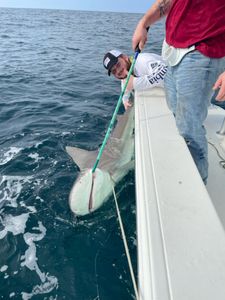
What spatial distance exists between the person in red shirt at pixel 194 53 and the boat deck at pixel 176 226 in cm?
26

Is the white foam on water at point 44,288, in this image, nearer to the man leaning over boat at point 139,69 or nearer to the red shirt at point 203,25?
the red shirt at point 203,25

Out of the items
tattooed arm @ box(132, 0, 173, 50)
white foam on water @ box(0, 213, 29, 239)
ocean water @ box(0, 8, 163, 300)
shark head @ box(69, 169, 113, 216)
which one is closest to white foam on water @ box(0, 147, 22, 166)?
ocean water @ box(0, 8, 163, 300)

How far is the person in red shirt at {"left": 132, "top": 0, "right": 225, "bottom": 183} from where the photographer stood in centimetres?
210

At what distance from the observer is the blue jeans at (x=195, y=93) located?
216 cm

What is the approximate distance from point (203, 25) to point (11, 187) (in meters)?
2.89

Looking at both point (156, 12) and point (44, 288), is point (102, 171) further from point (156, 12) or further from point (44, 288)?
point (156, 12)

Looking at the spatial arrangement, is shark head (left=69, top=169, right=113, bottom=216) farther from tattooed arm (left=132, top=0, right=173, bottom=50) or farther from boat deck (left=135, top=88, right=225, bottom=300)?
tattooed arm (left=132, top=0, right=173, bottom=50)

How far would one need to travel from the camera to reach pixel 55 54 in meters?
13.6

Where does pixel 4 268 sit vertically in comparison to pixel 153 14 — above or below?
below

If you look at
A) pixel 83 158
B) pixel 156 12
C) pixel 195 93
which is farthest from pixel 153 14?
pixel 83 158

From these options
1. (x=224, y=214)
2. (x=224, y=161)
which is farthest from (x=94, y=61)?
(x=224, y=214)

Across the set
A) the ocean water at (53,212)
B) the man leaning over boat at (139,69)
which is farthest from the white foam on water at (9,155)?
the man leaning over boat at (139,69)

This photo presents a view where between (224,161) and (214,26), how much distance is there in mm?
1464

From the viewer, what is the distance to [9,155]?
15.0 feet
